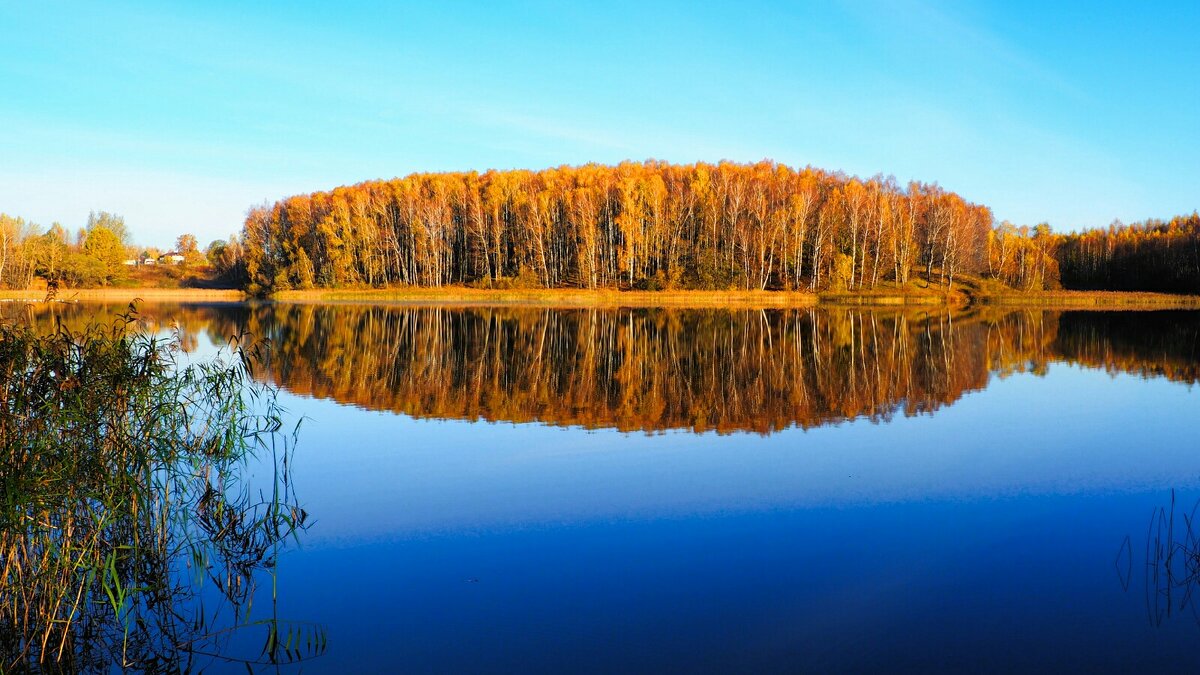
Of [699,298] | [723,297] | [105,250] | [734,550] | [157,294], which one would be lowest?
[734,550]

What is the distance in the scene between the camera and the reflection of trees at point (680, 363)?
1593 centimetres

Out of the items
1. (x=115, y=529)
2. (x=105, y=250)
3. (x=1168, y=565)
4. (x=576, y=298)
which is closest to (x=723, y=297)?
(x=576, y=298)

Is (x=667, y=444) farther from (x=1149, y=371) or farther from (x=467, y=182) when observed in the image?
(x=467, y=182)

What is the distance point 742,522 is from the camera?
8516mm

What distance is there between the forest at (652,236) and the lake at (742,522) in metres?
50.7

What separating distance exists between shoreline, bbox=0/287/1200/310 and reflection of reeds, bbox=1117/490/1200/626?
5123 cm

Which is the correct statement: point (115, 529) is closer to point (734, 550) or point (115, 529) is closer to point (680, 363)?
point (734, 550)

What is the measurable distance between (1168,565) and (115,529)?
9.26 metres

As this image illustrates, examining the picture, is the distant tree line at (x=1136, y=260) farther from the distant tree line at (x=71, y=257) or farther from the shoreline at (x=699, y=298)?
the distant tree line at (x=71, y=257)

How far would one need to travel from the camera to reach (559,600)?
21.1 ft

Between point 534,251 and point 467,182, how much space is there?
1489cm

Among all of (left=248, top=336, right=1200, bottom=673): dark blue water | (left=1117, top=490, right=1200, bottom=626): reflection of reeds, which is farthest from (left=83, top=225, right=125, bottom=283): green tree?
(left=1117, top=490, right=1200, bottom=626): reflection of reeds

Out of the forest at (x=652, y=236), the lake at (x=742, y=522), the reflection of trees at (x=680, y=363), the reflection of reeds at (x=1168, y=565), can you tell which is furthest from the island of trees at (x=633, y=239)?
the reflection of reeds at (x=1168, y=565)

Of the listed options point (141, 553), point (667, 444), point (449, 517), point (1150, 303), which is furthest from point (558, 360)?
point (1150, 303)
